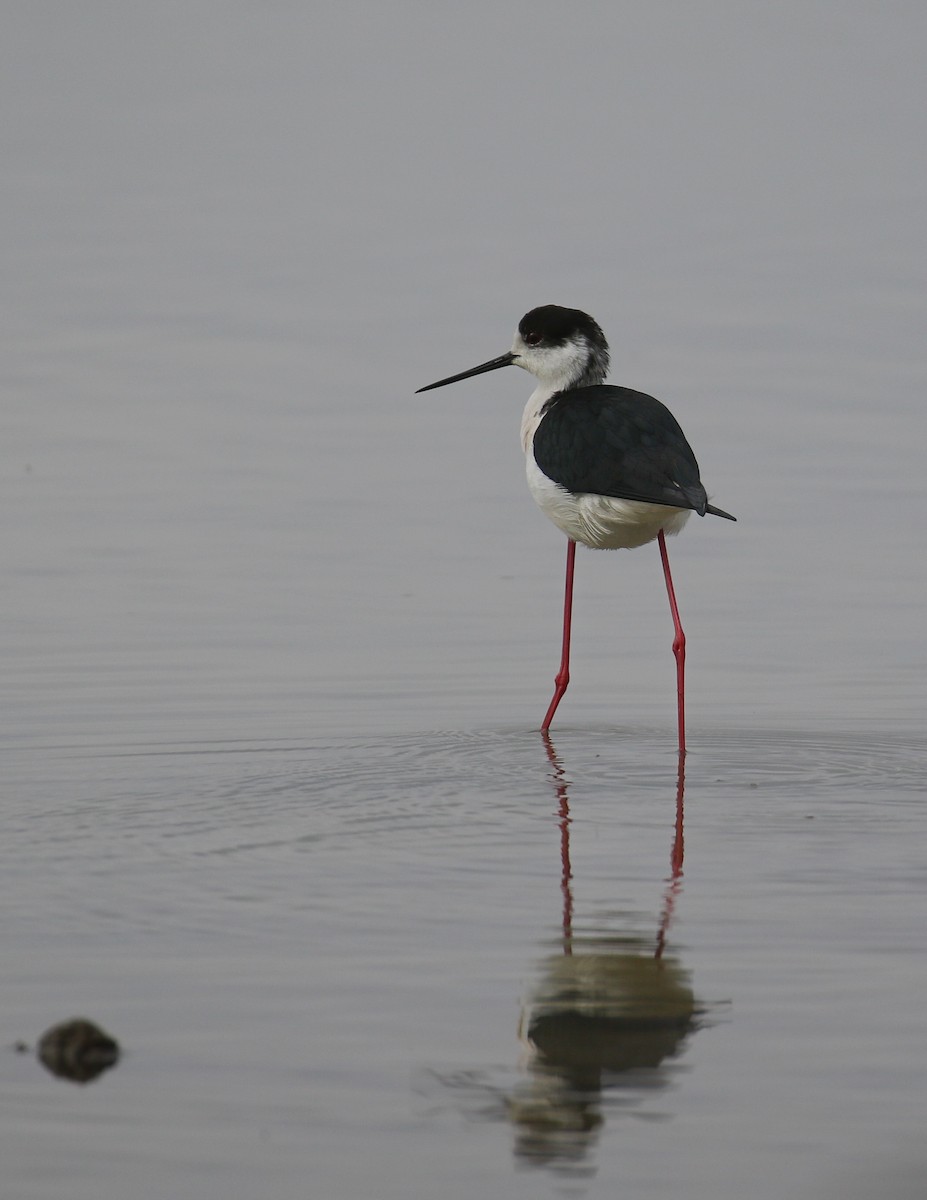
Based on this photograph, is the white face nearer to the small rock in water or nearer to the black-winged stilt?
the black-winged stilt

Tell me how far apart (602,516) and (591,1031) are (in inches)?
149

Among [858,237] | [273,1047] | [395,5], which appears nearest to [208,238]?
[858,237]

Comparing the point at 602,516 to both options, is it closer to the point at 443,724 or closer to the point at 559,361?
the point at 443,724

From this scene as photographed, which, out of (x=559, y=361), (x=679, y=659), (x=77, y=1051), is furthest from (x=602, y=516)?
(x=77, y=1051)

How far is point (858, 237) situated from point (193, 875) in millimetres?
16653

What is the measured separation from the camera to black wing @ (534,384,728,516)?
7938mm

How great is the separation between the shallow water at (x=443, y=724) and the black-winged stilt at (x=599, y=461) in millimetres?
649

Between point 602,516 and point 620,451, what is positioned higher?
point 620,451

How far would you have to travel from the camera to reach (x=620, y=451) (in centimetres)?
811

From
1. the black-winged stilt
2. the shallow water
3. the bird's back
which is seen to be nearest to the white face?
the black-winged stilt

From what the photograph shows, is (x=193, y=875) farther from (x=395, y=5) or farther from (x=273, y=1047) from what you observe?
(x=395, y=5)

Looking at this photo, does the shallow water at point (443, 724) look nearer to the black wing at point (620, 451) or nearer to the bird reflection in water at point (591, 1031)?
the bird reflection in water at point (591, 1031)

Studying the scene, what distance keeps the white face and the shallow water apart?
1.10 metres

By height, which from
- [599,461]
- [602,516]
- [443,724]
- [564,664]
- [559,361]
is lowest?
[443,724]
